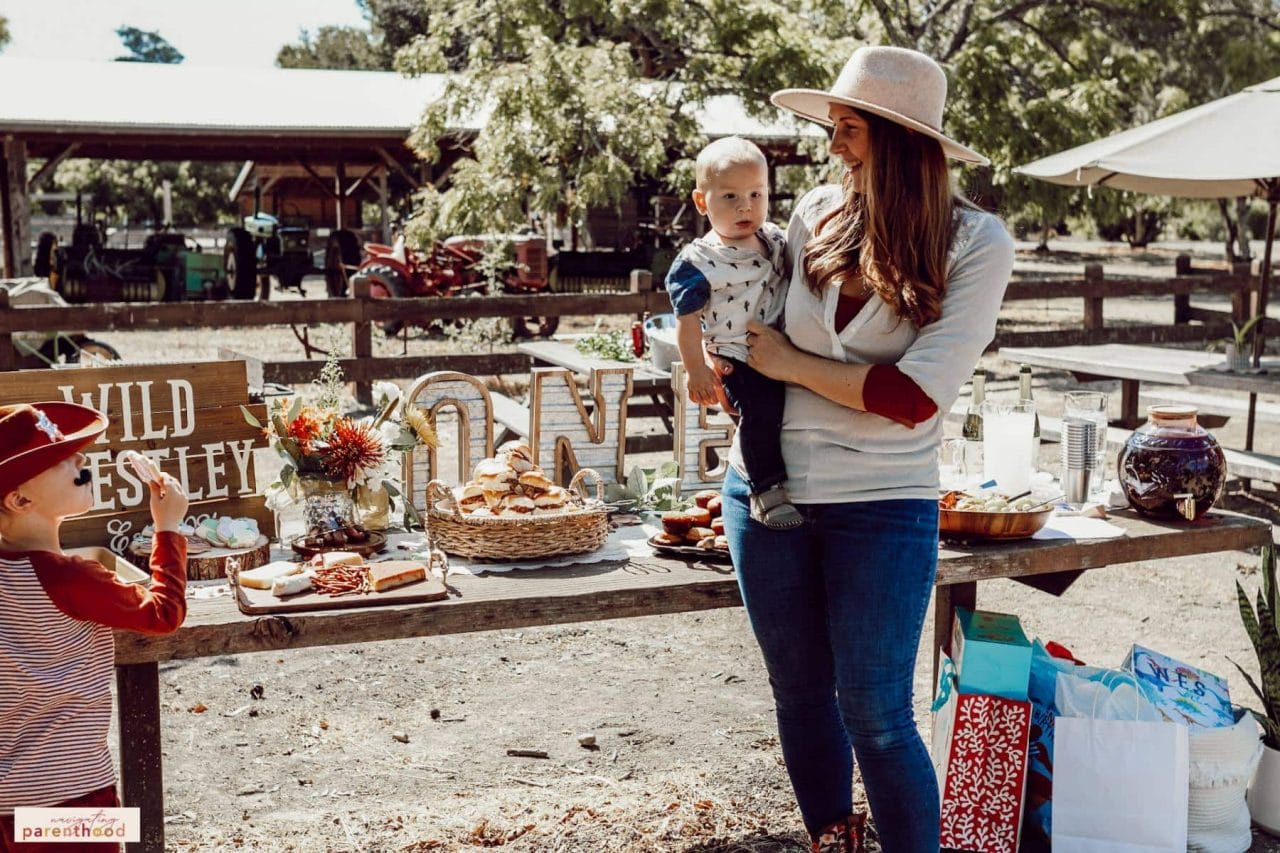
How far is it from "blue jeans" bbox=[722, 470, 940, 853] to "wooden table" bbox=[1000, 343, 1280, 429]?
5.67 m

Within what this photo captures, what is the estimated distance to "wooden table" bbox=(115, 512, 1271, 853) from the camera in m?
2.82

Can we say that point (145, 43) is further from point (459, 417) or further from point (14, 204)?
point (459, 417)

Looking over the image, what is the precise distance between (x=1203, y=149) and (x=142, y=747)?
6.84 metres

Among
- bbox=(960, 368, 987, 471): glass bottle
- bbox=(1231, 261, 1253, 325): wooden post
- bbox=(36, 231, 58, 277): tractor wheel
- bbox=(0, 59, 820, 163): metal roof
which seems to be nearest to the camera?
bbox=(960, 368, 987, 471): glass bottle

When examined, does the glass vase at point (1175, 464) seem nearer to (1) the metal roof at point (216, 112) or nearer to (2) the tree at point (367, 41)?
(1) the metal roof at point (216, 112)

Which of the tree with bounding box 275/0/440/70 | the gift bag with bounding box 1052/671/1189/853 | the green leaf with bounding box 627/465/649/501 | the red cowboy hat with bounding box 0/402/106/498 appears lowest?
the gift bag with bounding box 1052/671/1189/853

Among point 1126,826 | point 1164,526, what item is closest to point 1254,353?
point 1164,526

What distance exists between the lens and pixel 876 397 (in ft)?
8.32

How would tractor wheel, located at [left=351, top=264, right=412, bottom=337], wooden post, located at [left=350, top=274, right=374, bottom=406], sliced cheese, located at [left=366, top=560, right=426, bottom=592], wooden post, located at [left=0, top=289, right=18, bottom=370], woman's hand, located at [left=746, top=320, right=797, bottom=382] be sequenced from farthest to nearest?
tractor wheel, located at [left=351, top=264, right=412, bottom=337]
wooden post, located at [left=350, top=274, right=374, bottom=406]
wooden post, located at [left=0, top=289, right=18, bottom=370]
sliced cheese, located at [left=366, top=560, right=426, bottom=592]
woman's hand, located at [left=746, top=320, right=797, bottom=382]

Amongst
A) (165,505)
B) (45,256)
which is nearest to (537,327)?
(45,256)

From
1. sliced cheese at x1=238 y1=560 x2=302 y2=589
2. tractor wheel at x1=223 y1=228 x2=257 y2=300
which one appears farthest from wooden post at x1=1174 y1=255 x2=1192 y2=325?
tractor wheel at x1=223 y1=228 x2=257 y2=300

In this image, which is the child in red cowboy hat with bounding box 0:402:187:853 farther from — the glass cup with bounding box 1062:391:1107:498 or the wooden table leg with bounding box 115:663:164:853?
the glass cup with bounding box 1062:391:1107:498

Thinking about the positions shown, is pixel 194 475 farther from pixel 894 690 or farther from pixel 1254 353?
pixel 1254 353

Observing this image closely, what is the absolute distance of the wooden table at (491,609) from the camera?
2818 mm
